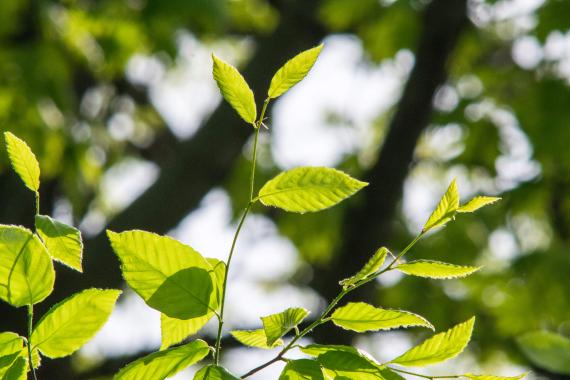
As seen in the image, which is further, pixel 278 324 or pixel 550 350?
pixel 550 350

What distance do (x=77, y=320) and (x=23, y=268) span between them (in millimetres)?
74

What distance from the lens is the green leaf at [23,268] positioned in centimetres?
61

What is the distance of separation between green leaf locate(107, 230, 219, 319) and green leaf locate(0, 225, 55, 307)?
62 mm

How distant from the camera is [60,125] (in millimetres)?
2885

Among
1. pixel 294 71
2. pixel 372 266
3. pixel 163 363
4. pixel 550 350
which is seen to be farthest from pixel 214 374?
pixel 550 350

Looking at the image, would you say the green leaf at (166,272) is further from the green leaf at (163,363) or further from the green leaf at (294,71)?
the green leaf at (294,71)

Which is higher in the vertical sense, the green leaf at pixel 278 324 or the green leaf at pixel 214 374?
the green leaf at pixel 278 324

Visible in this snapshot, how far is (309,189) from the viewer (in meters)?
0.65

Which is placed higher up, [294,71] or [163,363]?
[294,71]

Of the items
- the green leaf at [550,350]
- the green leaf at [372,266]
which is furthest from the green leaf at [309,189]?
the green leaf at [550,350]

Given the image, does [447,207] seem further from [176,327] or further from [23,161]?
[23,161]

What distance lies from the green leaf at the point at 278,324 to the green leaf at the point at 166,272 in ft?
0.19

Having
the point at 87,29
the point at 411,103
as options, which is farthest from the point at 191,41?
the point at 411,103

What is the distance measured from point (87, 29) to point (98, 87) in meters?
1.35
